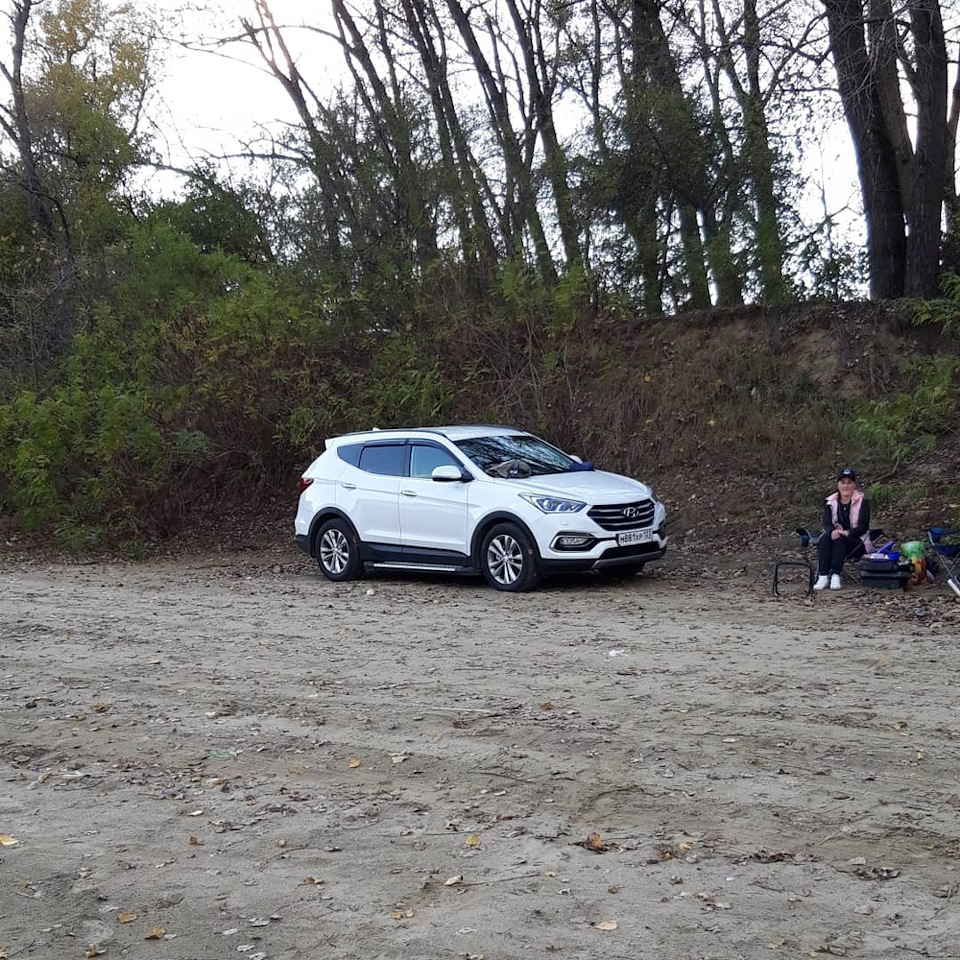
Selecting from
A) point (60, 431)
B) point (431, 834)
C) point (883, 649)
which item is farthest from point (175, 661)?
point (60, 431)

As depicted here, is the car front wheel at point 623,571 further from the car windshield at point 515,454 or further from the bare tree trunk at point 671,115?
the bare tree trunk at point 671,115

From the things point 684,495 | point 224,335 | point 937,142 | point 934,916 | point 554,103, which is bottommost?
point 934,916

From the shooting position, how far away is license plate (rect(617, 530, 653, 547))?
514 inches

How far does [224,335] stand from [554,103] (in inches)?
339

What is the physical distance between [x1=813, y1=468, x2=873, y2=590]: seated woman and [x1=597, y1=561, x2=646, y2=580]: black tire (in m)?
2.13

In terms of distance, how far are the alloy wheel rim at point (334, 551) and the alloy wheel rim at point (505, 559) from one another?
2.21 metres

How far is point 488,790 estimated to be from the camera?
594 cm

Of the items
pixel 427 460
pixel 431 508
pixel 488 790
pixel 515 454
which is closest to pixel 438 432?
pixel 427 460

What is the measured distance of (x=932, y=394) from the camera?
14.6m

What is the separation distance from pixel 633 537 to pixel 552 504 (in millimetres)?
997

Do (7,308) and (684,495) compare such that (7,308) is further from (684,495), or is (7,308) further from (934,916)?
(934,916)

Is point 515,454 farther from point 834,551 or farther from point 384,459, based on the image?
point 834,551

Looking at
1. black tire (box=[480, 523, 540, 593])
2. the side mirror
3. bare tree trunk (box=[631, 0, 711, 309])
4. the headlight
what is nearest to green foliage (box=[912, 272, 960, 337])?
bare tree trunk (box=[631, 0, 711, 309])

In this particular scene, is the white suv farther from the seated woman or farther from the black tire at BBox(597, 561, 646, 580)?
the seated woman
